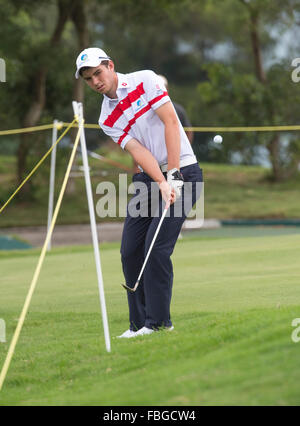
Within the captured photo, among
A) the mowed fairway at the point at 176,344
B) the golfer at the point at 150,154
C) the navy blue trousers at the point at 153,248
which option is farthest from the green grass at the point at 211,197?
the golfer at the point at 150,154

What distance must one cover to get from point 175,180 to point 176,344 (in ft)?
3.79

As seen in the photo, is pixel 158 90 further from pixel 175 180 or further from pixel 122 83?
pixel 175 180

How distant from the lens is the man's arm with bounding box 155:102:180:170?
557cm

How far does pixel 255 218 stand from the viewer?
74.2 feet

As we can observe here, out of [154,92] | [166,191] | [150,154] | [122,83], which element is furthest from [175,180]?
[122,83]

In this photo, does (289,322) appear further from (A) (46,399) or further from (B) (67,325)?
(B) (67,325)

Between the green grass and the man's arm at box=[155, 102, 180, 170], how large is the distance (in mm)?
16088

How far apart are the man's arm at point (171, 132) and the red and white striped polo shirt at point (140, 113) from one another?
54 mm

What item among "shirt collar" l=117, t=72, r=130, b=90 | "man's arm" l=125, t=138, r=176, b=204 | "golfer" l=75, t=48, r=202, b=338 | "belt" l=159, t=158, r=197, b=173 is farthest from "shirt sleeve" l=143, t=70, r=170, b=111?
"belt" l=159, t=158, r=197, b=173

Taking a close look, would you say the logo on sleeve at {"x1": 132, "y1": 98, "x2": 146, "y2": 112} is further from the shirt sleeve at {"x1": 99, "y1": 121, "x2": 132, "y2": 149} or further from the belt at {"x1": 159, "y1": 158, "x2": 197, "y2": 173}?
the belt at {"x1": 159, "y1": 158, "x2": 197, "y2": 173}

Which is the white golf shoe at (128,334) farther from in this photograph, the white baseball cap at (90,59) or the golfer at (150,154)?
the white baseball cap at (90,59)

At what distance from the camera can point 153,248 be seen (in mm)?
5703

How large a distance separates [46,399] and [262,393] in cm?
142

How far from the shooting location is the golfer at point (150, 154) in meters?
5.59
